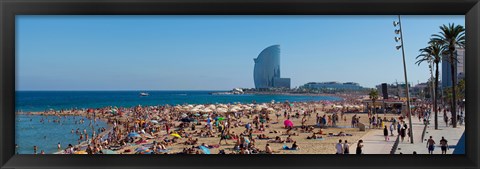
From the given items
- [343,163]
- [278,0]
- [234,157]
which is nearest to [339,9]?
[278,0]

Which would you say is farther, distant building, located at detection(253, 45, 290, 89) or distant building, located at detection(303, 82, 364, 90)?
distant building, located at detection(303, 82, 364, 90)

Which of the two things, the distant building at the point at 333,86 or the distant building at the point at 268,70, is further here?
the distant building at the point at 333,86

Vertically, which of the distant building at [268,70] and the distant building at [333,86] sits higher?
the distant building at [268,70]

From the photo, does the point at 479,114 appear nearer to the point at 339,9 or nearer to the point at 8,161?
the point at 339,9

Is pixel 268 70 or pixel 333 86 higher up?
pixel 268 70

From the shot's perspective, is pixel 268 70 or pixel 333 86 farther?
pixel 333 86

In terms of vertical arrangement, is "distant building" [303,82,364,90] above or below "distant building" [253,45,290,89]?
below
